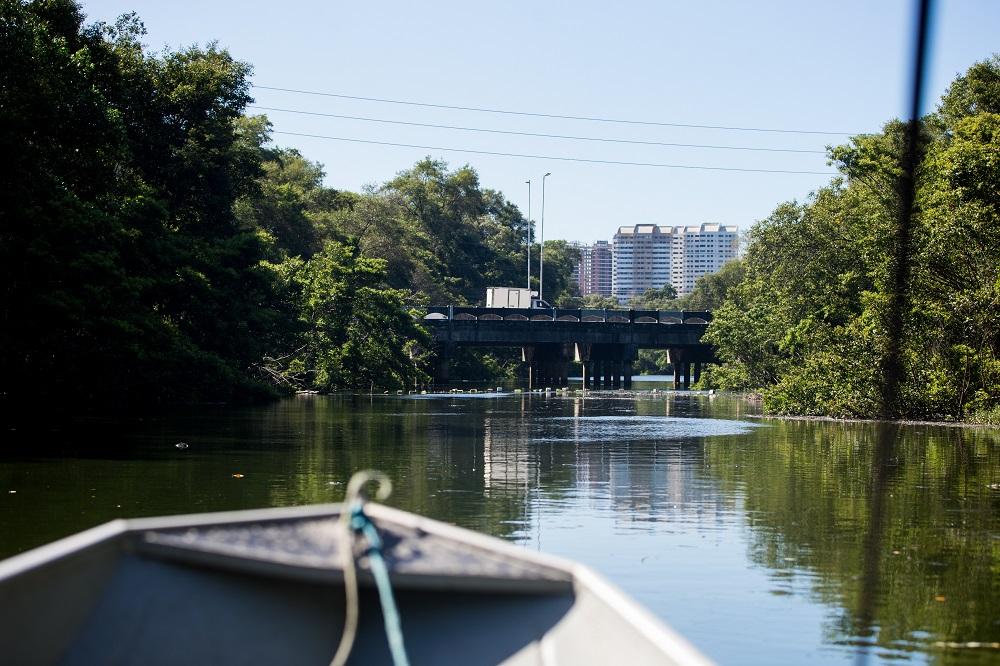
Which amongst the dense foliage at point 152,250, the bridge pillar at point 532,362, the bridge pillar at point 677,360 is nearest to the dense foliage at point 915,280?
the dense foliage at point 152,250

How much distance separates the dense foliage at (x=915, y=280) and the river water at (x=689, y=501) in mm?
3658

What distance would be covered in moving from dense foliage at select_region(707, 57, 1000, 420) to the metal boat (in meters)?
27.5

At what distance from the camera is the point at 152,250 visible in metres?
45.0

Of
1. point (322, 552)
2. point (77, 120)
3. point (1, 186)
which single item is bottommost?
point (322, 552)

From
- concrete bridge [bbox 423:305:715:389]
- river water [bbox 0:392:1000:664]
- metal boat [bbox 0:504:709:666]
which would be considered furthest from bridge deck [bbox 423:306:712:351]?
metal boat [bbox 0:504:709:666]

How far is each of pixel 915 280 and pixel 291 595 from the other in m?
36.1

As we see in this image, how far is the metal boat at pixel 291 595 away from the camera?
23.1ft

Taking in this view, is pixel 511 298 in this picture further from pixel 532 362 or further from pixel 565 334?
pixel 565 334

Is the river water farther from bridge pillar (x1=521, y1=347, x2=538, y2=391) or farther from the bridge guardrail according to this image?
bridge pillar (x1=521, y1=347, x2=538, y2=391)

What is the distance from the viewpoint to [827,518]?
17.6m

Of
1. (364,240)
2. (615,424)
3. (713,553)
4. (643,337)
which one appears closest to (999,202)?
(615,424)

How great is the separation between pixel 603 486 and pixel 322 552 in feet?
48.1

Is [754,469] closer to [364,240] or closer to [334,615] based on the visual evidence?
[334,615]

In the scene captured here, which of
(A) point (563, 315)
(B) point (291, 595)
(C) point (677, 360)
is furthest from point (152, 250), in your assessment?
(C) point (677, 360)
